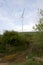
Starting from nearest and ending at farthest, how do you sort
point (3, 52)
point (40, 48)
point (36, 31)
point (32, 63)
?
1. point (32, 63)
2. point (36, 31)
3. point (40, 48)
4. point (3, 52)

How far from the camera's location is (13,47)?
81.1 ft

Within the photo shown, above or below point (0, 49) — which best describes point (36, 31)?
above

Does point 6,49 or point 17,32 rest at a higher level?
point 17,32

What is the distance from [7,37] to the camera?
25953mm

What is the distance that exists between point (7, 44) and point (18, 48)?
1780mm

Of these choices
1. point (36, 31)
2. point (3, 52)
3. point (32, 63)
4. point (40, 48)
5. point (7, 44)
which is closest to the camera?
point (32, 63)

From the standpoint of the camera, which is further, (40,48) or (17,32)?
(17,32)

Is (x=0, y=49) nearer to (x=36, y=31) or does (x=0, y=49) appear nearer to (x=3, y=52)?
(x=3, y=52)

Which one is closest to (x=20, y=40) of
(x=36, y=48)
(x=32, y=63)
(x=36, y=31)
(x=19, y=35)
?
(x=19, y=35)

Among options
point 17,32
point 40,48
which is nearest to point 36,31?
point 40,48

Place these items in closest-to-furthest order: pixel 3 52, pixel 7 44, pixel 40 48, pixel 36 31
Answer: pixel 36 31 < pixel 40 48 < pixel 3 52 < pixel 7 44

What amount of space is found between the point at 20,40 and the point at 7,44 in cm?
163

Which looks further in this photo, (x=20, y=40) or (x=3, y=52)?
(x=20, y=40)

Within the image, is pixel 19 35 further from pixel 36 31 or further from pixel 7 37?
pixel 36 31
